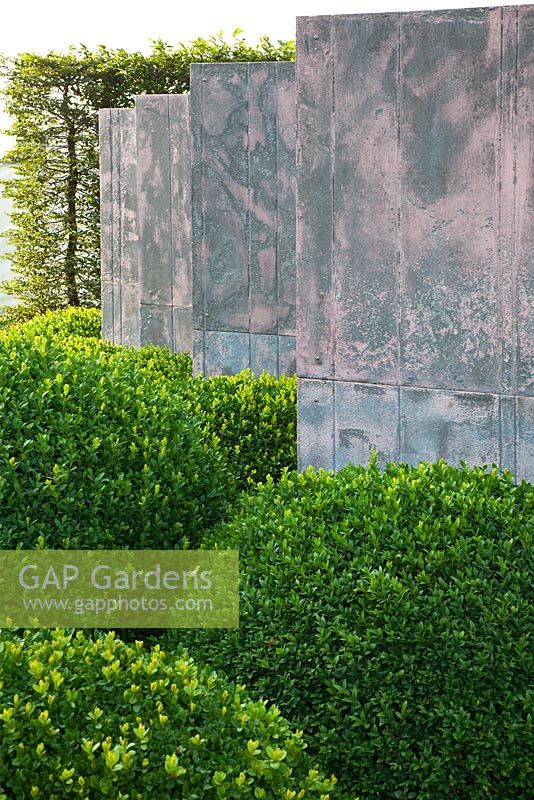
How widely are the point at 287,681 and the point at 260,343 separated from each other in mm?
4799

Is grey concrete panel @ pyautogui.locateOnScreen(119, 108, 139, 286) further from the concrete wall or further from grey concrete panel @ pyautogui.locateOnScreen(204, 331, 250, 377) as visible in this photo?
grey concrete panel @ pyautogui.locateOnScreen(204, 331, 250, 377)

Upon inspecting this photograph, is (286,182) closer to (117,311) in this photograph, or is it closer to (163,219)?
(163,219)

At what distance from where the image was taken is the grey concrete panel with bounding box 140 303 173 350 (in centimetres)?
1052

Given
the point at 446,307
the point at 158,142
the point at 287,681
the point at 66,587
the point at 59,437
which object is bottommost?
the point at 287,681

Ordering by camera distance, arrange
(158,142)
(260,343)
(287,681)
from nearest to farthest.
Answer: (287,681), (260,343), (158,142)

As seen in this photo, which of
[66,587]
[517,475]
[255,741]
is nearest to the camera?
[255,741]

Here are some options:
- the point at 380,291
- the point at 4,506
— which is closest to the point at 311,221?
the point at 380,291

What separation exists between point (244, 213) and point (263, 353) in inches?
44.9

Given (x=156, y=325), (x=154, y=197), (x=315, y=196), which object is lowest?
(x=156, y=325)

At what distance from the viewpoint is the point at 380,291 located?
5.68 m

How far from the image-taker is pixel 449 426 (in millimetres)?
5551

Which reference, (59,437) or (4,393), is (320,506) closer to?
(59,437)

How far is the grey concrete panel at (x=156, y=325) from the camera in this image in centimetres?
1052

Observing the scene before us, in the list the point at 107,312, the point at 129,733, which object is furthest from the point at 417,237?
the point at 107,312
